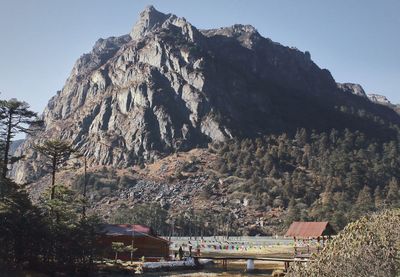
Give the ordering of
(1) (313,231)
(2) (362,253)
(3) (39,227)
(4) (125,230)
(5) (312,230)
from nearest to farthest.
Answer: (2) (362,253), (3) (39,227), (4) (125,230), (1) (313,231), (5) (312,230)

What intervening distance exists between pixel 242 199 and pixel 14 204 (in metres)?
163

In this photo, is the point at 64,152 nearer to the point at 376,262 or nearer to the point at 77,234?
the point at 77,234

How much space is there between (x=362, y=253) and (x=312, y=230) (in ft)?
204

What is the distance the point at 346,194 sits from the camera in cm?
17575

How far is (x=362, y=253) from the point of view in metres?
14.6

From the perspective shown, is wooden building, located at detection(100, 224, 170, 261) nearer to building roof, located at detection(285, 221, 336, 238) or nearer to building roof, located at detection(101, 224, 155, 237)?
building roof, located at detection(101, 224, 155, 237)

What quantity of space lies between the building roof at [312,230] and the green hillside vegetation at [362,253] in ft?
191

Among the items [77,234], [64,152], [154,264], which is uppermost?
[64,152]

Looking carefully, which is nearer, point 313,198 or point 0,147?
point 0,147

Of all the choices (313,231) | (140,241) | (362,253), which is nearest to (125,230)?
(140,241)

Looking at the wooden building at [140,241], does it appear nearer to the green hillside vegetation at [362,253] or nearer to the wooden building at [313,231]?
the wooden building at [313,231]

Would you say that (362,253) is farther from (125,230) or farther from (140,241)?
(125,230)

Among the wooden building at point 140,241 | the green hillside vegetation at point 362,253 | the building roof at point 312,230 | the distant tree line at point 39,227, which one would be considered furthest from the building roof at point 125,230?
the green hillside vegetation at point 362,253

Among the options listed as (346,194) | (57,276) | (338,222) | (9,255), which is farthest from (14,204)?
(346,194)
